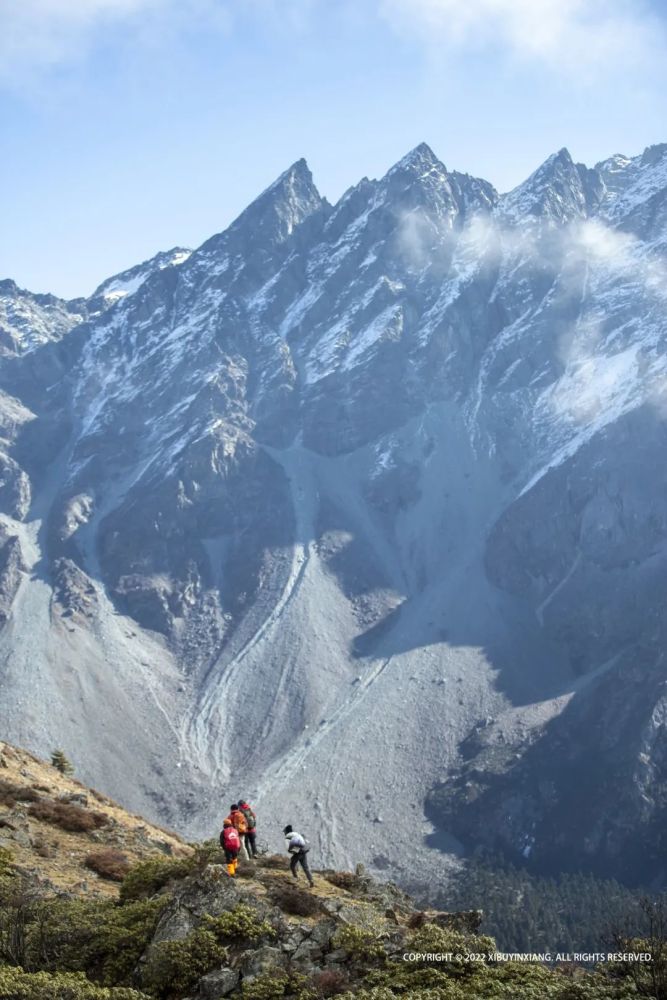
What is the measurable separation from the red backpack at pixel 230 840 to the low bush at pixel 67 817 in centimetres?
1116

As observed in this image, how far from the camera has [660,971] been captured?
2234 cm

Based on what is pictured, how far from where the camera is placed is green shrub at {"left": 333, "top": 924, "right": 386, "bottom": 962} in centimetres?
2564

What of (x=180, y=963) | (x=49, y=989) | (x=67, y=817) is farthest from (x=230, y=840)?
(x=67, y=817)

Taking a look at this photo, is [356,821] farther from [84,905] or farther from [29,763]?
[84,905]

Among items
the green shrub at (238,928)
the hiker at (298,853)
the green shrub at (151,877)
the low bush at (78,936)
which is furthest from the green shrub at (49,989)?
the hiker at (298,853)

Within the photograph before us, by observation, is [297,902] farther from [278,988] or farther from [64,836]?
[64,836]

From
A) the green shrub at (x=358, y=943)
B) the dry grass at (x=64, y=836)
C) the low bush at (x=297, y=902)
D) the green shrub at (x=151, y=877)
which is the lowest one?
the green shrub at (x=358, y=943)

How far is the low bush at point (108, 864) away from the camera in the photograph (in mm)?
37469

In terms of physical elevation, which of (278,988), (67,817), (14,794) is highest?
(14,794)

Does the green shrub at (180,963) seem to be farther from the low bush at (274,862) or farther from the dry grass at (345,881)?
the dry grass at (345,881)

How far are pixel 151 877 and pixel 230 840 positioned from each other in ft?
12.6

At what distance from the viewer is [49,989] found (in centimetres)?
2330

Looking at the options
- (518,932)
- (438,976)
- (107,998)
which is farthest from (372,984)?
(518,932)

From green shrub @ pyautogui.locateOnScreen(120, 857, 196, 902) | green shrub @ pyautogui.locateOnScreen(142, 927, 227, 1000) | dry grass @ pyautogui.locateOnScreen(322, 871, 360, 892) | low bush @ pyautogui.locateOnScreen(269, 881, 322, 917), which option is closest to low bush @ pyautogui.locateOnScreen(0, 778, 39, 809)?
green shrub @ pyautogui.locateOnScreen(120, 857, 196, 902)
